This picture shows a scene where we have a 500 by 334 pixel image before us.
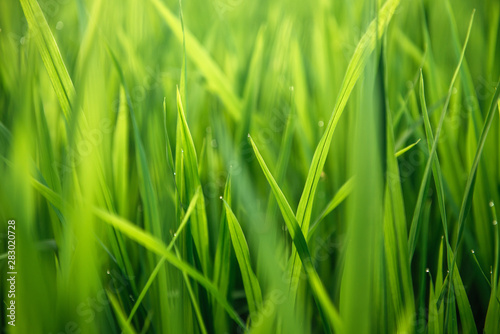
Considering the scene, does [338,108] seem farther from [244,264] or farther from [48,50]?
[48,50]

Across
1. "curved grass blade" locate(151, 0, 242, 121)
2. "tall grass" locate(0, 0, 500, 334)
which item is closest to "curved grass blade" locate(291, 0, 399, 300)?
"tall grass" locate(0, 0, 500, 334)

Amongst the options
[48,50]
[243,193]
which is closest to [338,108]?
[243,193]

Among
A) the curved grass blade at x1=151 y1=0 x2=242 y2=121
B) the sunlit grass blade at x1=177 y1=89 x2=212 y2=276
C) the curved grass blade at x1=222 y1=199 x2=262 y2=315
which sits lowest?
the curved grass blade at x1=222 y1=199 x2=262 y2=315

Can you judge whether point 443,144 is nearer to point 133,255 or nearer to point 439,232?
point 439,232

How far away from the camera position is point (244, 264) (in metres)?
0.34

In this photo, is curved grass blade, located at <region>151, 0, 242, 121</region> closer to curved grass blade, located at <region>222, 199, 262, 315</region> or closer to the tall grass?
the tall grass

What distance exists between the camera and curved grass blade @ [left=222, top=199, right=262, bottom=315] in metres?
0.34

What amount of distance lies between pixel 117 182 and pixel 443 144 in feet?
1.41

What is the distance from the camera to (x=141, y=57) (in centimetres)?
65

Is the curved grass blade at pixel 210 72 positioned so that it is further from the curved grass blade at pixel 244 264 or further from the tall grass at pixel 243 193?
the curved grass blade at pixel 244 264

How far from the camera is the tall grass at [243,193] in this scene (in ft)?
1.00

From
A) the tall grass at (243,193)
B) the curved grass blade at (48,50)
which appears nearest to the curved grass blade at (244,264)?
A: the tall grass at (243,193)

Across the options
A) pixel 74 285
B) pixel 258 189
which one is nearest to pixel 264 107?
pixel 258 189

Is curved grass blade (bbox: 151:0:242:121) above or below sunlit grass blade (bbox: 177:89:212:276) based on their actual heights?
above
